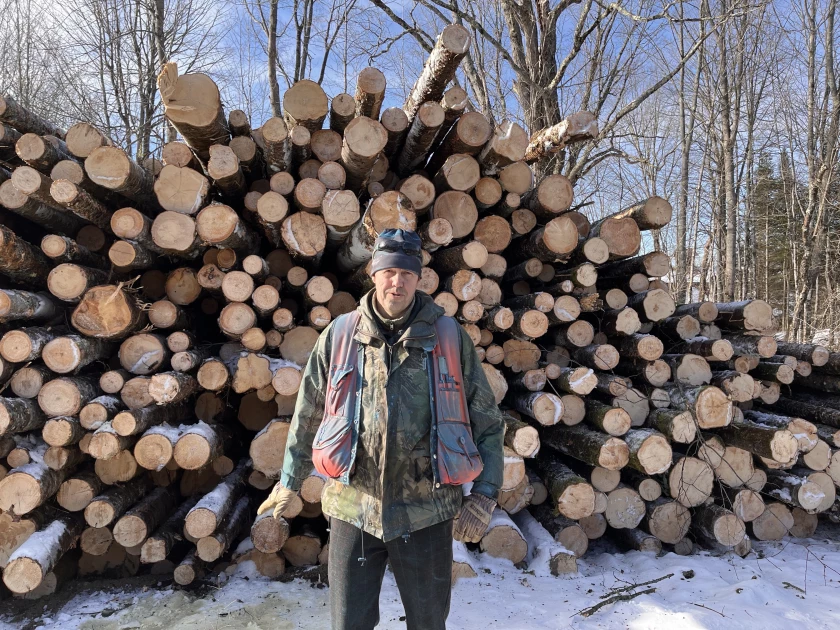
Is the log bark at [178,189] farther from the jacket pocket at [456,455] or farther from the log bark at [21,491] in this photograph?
the jacket pocket at [456,455]

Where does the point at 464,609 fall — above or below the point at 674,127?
below

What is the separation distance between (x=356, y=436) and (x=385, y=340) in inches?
17.1

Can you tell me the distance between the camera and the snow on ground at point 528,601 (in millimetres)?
3121

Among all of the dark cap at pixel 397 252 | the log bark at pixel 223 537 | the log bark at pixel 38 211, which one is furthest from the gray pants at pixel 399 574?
the log bark at pixel 38 211

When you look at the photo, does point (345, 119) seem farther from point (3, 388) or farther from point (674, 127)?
point (674, 127)

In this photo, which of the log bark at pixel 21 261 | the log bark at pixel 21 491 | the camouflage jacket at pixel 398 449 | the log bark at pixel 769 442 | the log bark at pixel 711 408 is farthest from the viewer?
the log bark at pixel 711 408

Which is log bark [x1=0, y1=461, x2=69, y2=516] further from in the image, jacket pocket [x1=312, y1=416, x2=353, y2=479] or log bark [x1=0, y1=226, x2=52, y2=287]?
jacket pocket [x1=312, y1=416, x2=353, y2=479]

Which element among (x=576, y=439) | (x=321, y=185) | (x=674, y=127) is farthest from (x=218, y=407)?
(x=674, y=127)

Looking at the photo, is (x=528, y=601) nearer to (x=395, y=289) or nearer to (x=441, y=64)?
(x=395, y=289)

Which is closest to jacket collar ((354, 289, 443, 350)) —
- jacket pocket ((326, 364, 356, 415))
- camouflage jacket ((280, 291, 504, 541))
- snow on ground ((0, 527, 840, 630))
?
camouflage jacket ((280, 291, 504, 541))

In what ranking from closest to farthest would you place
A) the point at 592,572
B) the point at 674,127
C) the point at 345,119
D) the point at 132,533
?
the point at 132,533 → the point at 592,572 → the point at 345,119 → the point at 674,127

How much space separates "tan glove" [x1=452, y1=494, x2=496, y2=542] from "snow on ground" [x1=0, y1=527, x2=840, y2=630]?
3.82ft

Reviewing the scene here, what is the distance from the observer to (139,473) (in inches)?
153

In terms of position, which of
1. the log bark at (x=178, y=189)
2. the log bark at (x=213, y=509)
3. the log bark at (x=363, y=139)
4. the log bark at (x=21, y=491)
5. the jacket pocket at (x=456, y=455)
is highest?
the log bark at (x=363, y=139)
